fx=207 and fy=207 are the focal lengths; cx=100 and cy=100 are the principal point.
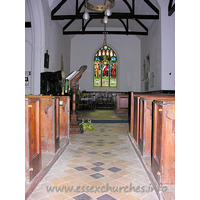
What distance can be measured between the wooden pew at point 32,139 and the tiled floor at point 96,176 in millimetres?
167

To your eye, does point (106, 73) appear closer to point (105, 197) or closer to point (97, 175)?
point (97, 175)

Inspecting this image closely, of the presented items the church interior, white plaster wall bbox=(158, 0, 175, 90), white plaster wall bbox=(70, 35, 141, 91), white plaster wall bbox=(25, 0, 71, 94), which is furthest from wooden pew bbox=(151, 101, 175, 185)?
white plaster wall bbox=(70, 35, 141, 91)

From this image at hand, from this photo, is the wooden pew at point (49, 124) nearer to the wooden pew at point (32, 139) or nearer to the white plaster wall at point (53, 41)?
the wooden pew at point (32, 139)

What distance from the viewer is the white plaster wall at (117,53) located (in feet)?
45.8

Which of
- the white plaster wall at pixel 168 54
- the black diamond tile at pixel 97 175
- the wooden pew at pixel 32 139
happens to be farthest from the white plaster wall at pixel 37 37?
the black diamond tile at pixel 97 175

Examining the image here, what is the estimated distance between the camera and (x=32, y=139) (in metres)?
2.05

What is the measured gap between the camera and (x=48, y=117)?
2812 mm

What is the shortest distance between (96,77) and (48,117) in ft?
39.0

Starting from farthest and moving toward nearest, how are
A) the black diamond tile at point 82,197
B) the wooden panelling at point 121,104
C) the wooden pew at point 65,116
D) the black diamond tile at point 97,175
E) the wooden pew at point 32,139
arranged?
the wooden panelling at point 121,104
the wooden pew at point 65,116
the black diamond tile at point 97,175
the wooden pew at point 32,139
the black diamond tile at point 82,197

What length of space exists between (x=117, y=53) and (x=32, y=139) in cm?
1273

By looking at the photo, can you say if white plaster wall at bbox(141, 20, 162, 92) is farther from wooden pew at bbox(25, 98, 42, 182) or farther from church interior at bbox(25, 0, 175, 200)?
wooden pew at bbox(25, 98, 42, 182)

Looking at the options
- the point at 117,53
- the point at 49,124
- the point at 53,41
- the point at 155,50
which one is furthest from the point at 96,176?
the point at 117,53

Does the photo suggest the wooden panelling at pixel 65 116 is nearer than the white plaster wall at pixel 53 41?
Yes
